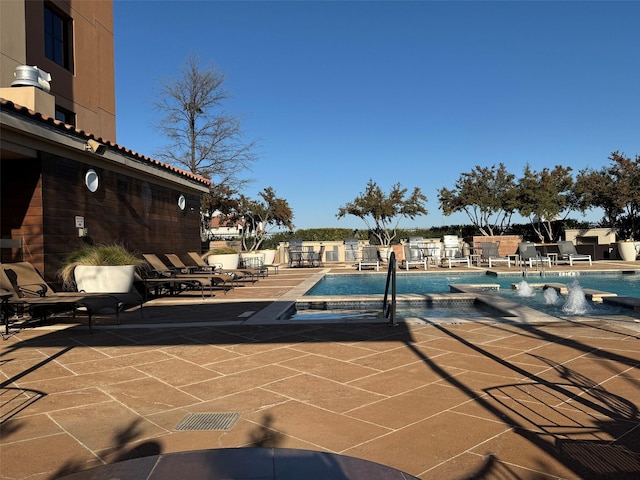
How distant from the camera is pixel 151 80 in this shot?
20.6m

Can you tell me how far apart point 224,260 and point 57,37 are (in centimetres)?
737

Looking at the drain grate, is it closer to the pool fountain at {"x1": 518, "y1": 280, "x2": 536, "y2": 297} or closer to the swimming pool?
the swimming pool

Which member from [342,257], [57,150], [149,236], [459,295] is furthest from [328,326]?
[342,257]

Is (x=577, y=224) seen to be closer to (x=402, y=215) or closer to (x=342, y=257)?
(x=402, y=215)

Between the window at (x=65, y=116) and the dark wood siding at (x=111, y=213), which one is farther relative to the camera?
the window at (x=65, y=116)

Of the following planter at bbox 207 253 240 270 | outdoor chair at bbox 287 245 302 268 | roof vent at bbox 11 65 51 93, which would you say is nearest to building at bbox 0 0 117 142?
roof vent at bbox 11 65 51 93

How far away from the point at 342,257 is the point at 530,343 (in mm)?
18009

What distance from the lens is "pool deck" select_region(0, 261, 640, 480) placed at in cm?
226

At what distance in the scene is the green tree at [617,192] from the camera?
60.8ft

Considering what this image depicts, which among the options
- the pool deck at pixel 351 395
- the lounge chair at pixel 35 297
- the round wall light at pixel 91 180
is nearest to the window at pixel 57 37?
the round wall light at pixel 91 180

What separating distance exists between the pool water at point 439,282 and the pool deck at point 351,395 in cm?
545

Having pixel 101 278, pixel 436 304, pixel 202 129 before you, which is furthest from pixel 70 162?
pixel 202 129

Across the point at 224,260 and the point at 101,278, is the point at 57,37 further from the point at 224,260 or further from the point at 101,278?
the point at 101,278

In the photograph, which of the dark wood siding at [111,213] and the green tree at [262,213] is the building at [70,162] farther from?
the green tree at [262,213]
